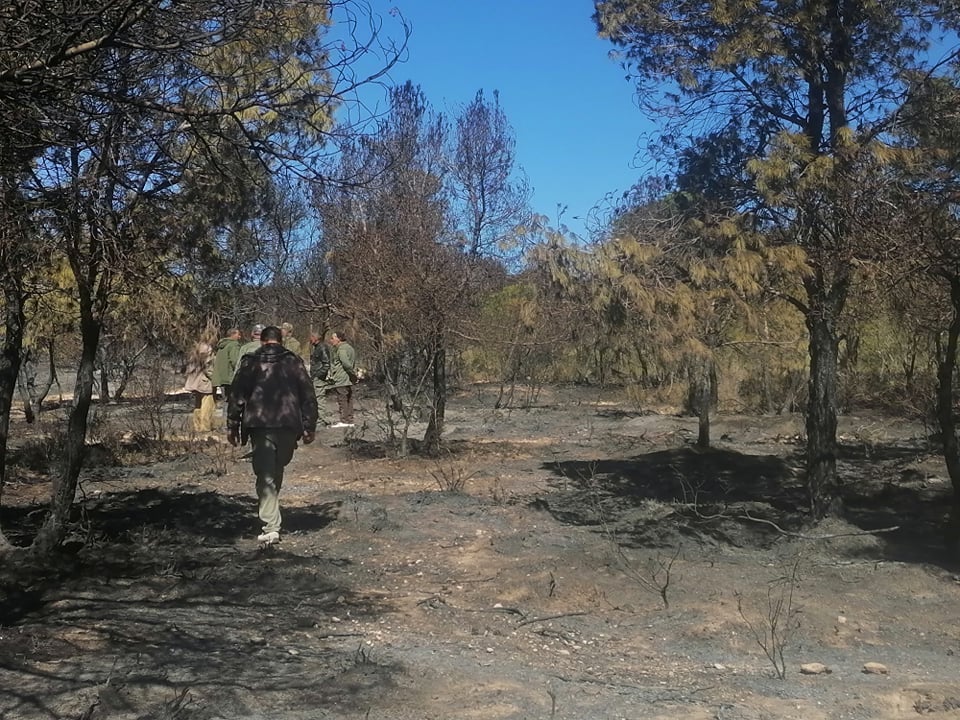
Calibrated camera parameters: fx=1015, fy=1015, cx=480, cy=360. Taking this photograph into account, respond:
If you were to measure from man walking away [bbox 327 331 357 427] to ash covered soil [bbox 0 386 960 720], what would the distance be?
3366 mm

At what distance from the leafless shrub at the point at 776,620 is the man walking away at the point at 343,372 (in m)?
9.17

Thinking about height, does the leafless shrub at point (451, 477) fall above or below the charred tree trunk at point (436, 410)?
below

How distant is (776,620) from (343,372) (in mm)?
10705

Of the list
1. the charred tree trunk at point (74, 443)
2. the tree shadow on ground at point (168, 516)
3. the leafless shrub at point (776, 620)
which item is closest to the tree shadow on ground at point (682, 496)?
the leafless shrub at point (776, 620)

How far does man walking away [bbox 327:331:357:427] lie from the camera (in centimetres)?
1545

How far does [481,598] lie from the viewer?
→ 6.89 metres

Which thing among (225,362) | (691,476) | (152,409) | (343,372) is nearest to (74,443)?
(225,362)

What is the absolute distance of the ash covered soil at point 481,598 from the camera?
4750mm

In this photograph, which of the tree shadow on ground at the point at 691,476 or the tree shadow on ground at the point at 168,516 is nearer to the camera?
the tree shadow on ground at the point at 168,516

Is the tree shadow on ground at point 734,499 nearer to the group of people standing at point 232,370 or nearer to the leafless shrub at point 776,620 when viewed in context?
the leafless shrub at point 776,620

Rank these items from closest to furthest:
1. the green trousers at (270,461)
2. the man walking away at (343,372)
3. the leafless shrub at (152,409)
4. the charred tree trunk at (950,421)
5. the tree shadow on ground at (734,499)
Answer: the charred tree trunk at (950,421)
the green trousers at (270,461)
the tree shadow on ground at (734,499)
the leafless shrub at (152,409)
the man walking away at (343,372)

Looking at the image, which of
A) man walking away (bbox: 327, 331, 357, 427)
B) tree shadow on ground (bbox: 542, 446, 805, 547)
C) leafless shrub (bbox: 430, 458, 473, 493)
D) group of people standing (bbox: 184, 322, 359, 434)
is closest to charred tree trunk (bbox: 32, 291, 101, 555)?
tree shadow on ground (bbox: 542, 446, 805, 547)

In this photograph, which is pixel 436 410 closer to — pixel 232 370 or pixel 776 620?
pixel 232 370

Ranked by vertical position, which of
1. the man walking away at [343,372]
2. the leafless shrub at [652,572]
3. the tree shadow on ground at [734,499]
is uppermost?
the man walking away at [343,372]
